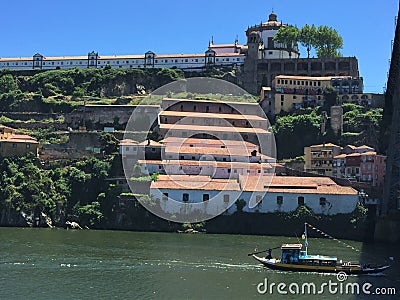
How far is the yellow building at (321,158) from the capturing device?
188ft

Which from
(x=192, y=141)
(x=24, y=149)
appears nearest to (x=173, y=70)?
(x=192, y=141)

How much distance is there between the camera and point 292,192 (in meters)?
46.9

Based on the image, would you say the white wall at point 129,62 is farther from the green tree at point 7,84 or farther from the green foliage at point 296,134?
the green foliage at point 296,134

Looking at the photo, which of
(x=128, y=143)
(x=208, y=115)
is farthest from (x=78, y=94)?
(x=128, y=143)

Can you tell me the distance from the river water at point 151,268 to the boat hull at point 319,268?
424 mm

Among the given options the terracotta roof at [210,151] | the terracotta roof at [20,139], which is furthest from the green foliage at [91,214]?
the terracotta roof at [20,139]

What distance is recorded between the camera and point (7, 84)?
75625mm

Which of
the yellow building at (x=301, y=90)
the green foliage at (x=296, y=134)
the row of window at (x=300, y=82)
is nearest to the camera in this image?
the green foliage at (x=296, y=134)

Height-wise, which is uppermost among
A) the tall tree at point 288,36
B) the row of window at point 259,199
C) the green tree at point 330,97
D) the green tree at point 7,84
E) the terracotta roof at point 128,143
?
the tall tree at point 288,36

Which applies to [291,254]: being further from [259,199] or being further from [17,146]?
[17,146]

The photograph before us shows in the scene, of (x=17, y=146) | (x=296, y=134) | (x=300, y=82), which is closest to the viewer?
(x=17, y=146)

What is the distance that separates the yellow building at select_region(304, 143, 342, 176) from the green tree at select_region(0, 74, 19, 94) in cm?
3733

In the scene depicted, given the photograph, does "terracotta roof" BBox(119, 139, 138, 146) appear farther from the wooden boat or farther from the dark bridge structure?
the wooden boat

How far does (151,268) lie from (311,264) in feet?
26.1
